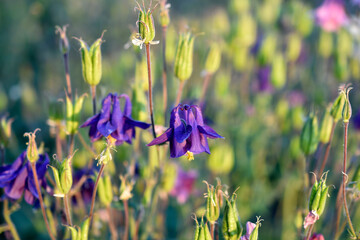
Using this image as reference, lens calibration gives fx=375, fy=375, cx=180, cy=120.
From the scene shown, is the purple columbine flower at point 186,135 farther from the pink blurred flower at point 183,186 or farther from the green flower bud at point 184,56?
the pink blurred flower at point 183,186

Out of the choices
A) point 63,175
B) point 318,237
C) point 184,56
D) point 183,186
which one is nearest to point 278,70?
point 183,186

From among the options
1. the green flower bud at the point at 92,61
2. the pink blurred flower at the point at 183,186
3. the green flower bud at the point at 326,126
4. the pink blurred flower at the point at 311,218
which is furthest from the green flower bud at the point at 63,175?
the pink blurred flower at the point at 183,186

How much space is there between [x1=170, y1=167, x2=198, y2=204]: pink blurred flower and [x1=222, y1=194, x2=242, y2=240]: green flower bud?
143 cm

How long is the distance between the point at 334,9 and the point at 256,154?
1639 millimetres

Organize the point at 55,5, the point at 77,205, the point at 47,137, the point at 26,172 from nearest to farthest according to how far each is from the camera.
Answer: the point at 26,172, the point at 77,205, the point at 47,137, the point at 55,5

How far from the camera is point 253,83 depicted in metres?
3.84

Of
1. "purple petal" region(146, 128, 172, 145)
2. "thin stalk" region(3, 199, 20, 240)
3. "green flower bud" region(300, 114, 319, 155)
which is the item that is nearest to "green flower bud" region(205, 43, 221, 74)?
"green flower bud" region(300, 114, 319, 155)

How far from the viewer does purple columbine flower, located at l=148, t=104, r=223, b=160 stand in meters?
1.45

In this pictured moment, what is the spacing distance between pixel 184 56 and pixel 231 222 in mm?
851

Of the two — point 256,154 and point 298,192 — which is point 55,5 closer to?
point 256,154

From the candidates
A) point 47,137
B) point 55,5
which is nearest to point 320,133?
point 47,137

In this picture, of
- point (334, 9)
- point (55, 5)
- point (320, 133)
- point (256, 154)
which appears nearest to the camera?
point (320, 133)

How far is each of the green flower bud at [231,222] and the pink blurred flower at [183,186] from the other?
143 centimetres

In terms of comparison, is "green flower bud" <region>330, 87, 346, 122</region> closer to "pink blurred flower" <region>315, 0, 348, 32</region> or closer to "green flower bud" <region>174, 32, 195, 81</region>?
"green flower bud" <region>174, 32, 195, 81</region>
